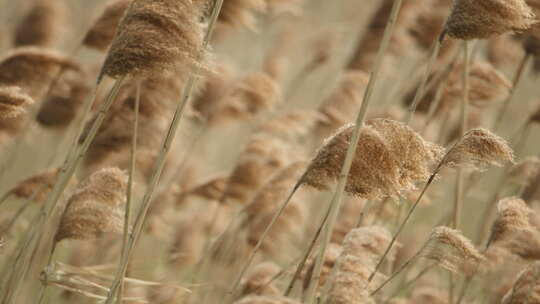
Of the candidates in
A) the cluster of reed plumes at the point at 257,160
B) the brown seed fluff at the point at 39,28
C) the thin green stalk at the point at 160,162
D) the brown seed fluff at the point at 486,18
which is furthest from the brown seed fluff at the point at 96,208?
the brown seed fluff at the point at 39,28

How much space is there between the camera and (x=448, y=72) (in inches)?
109

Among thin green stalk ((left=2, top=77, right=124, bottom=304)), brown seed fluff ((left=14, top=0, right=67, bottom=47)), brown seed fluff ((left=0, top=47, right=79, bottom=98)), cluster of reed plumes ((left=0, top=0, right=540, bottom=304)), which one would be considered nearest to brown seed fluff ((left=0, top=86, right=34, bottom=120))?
cluster of reed plumes ((left=0, top=0, right=540, bottom=304))

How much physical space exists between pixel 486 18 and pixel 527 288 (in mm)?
786

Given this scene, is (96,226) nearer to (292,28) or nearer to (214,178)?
(214,178)

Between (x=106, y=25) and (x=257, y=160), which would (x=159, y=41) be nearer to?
(x=106, y=25)

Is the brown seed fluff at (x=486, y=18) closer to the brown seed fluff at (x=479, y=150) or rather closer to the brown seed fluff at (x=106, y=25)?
the brown seed fluff at (x=479, y=150)

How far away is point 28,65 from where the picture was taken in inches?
99.0

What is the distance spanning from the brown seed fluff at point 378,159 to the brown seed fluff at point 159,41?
425mm

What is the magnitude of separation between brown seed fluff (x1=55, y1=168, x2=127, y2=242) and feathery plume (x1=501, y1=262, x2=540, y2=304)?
1.20 meters

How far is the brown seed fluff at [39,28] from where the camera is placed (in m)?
4.06

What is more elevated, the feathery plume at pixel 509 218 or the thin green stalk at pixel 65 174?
the feathery plume at pixel 509 218

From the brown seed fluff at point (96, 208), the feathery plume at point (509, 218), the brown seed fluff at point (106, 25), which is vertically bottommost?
the brown seed fluff at point (96, 208)

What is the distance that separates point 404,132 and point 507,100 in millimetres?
1603

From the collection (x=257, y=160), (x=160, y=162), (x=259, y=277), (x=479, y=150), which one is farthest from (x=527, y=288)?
(x=257, y=160)
